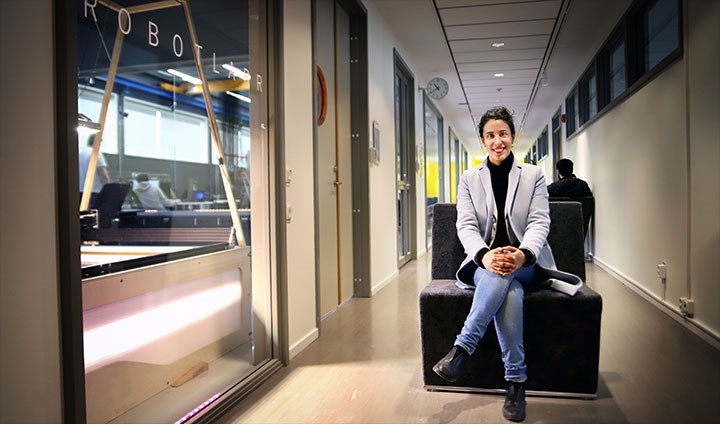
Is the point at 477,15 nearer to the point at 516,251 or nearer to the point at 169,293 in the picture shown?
the point at 516,251

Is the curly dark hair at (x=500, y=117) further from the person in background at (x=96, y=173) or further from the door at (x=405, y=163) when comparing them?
the door at (x=405, y=163)

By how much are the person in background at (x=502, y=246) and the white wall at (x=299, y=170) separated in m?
1.03

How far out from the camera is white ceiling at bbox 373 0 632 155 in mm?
5465

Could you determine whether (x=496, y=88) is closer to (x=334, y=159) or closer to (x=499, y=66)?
(x=499, y=66)

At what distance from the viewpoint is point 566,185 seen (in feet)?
18.1

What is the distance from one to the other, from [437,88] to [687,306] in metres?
5.19

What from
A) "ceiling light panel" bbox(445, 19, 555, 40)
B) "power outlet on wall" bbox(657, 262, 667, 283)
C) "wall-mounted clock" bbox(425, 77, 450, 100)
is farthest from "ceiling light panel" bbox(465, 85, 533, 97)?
"power outlet on wall" bbox(657, 262, 667, 283)

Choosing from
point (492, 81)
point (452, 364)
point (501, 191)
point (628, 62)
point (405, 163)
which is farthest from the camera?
point (492, 81)

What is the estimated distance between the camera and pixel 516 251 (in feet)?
7.70

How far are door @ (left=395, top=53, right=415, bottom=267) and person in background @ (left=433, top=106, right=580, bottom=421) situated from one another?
4450 millimetres

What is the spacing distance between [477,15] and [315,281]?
361cm

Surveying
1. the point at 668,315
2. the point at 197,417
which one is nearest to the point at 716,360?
the point at 668,315

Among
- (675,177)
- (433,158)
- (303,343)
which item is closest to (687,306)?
(675,177)

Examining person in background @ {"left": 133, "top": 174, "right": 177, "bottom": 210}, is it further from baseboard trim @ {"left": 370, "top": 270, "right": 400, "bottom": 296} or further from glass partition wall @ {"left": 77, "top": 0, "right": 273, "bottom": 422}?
baseboard trim @ {"left": 370, "top": 270, "right": 400, "bottom": 296}
